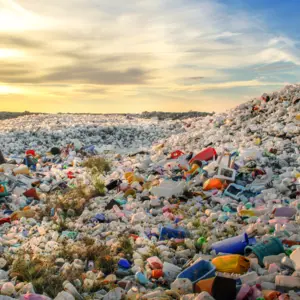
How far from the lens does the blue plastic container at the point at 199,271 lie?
125 inches

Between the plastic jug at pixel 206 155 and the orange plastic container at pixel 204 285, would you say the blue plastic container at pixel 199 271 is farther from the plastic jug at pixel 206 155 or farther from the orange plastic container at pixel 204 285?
the plastic jug at pixel 206 155

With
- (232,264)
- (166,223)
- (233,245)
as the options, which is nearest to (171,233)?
(166,223)

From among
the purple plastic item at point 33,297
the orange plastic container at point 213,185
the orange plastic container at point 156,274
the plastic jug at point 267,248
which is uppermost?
the orange plastic container at point 213,185

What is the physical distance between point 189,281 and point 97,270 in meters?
0.93

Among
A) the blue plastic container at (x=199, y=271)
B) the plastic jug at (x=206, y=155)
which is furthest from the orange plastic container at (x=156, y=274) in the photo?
the plastic jug at (x=206, y=155)

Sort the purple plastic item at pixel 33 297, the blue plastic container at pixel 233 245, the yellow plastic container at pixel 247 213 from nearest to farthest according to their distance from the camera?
the purple plastic item at pixel 33 297
the blue plastic container at pixel 233 245
the yellow plastic container at pixel 247 213

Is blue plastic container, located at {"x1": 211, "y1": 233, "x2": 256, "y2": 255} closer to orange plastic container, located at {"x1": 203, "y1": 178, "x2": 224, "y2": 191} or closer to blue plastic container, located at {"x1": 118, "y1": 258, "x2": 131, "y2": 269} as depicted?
blue plastic container, located at {"x1": 118, "y1": 258, "x2": 131, "y2": 269}

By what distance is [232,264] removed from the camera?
11.0 feet

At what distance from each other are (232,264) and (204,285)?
44 centimetres

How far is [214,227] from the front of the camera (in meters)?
4.55

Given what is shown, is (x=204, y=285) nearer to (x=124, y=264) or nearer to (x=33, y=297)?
(x=124, y=264)

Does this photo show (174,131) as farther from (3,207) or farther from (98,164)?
(3,207)

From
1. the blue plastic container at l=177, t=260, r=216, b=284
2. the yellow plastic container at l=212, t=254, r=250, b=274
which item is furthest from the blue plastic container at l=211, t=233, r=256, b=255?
the blue plastic container at l=177, t=260, r=216, b=284

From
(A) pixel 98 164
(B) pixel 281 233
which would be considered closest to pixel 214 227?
(B) pixel 281 233
